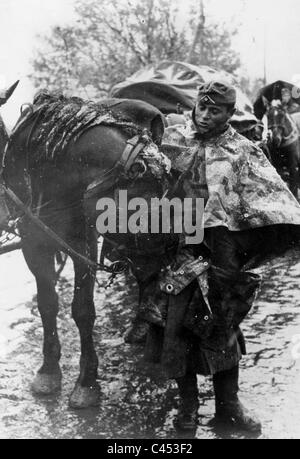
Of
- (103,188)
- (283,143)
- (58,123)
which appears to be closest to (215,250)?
(103,188)

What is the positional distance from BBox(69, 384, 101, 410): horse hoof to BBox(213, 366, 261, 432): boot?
0.90 meters

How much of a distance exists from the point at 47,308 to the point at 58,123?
1518mm

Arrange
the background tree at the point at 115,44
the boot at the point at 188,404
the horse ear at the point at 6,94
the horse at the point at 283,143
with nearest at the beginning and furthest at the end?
1. the boot at the point at 188,404
2. the horse ear at the point at 6,94
3. the horse at the point at 283,143
4. the background tree at the point at 115,44

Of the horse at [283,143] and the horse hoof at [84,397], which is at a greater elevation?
the horse at [283,143]

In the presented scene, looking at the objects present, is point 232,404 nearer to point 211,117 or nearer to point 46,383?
point 46,383

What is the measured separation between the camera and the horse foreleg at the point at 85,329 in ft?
13.9

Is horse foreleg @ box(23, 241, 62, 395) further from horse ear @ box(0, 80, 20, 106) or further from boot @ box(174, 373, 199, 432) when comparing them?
boot @ box(174, 373, 199, 432)

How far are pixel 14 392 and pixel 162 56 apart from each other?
14.3 m

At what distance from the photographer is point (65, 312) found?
6.47 metres

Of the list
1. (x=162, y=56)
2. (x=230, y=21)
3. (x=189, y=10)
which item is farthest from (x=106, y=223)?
(x=230, y=21)

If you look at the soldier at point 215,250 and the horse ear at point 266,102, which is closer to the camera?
the soldier at point 215,250

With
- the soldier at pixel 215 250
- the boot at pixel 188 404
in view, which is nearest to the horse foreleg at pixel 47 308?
the soldier at pixel 215 250

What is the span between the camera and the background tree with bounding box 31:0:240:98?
15.3 m

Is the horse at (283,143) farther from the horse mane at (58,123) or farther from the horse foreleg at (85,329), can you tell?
the horse mane at (58,123)
